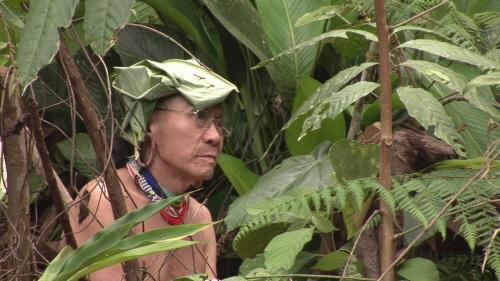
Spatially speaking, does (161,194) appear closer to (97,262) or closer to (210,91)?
(210,91)

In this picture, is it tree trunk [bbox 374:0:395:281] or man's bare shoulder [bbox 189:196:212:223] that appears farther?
man's bare shoulder [bbox 189:196:212:223]

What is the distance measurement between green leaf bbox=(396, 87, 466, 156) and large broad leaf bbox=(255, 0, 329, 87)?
152 centimetres

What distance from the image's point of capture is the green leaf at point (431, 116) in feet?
8.22

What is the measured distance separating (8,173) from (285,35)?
1889mm

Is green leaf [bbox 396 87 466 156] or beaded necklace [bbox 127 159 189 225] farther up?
green leaf [bbox 396 87 466 156]

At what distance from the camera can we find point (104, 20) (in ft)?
5.48

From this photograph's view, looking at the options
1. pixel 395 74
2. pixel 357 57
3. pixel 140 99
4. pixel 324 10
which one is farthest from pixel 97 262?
pixel 357 57

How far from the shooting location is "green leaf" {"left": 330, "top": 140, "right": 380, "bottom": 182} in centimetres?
285

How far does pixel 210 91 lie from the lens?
9.67 ft


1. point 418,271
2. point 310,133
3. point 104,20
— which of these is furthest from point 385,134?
point 310,133

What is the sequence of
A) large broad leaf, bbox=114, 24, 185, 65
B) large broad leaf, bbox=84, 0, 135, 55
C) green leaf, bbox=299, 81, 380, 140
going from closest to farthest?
large broad leaf, bbox=84, 0, 135, 55, green leaf, bbox=299, 81, 380, 140, large broad leaf, bbox=114, 24, 185, 65

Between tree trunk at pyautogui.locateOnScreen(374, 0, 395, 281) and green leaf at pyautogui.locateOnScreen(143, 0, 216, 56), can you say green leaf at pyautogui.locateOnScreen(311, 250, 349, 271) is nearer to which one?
tree trunk at pyautogui.locateOnScreen(374, 0, 395, 281)

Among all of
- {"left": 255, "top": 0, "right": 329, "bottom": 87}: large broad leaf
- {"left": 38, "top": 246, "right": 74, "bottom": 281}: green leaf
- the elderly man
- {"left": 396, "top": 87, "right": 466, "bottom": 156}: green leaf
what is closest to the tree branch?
{"left": 38, "top": 246, "right": 74, "bottom": 281}: green leaf

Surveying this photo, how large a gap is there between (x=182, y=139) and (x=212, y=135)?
0.09 m
